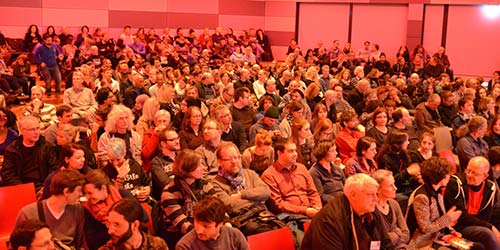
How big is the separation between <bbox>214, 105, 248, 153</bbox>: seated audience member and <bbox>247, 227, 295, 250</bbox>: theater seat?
2.51m

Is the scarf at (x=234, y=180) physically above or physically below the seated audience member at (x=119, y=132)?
below

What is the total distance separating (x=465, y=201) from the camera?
460cm

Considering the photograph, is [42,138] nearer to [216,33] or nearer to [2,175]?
[2,175]

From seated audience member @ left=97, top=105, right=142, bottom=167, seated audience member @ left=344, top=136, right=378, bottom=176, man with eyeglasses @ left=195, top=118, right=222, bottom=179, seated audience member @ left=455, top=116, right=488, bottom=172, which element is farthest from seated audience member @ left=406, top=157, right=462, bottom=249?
seated audience member @ left=97, top=105, right=142, bottom=167

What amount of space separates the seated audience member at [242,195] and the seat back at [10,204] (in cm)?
138

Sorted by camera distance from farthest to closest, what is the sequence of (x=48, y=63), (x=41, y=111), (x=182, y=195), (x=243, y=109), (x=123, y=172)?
(x=48, y=63)
(x=243, y=109)
(x=41, y=111)
(x=123, y=172)
(x=182, y=195)

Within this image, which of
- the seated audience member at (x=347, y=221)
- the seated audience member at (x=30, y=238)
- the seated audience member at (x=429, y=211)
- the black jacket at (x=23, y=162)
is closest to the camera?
the seated audience member at (x=30, y=238)

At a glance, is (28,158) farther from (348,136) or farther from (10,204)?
(348,136)

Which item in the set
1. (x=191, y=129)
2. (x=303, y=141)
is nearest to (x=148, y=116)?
(x=191, y=129)

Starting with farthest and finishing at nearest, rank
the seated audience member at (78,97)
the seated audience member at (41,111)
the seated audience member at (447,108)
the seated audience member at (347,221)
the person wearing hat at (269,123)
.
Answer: the seated audience member at (447,108)
the seated audience member at (78,97)
the seated audience member at (41,111)
the person wearing hat at (269,123)
the seated audience member at (347,221)

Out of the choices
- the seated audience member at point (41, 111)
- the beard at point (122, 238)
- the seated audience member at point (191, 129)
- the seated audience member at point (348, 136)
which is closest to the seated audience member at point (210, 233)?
the beard at point (122, 238)

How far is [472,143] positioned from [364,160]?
A: 5.79 feet

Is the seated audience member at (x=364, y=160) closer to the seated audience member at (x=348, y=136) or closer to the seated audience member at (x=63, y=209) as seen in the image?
the seated audience member at (x=348, y=136)

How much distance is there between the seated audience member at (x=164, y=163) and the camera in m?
4.55
